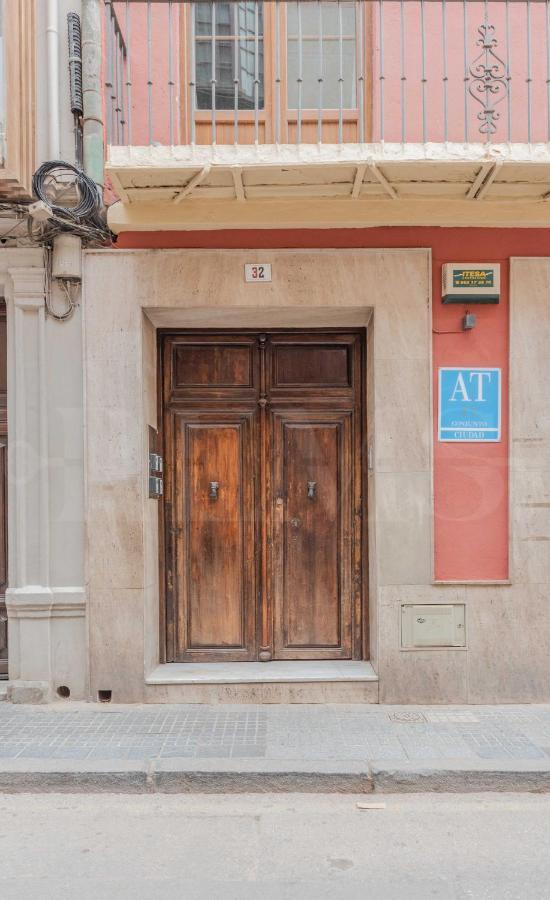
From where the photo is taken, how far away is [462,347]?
21.3 feet

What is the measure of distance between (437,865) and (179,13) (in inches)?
268

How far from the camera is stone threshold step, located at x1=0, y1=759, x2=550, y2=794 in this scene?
16.2ft

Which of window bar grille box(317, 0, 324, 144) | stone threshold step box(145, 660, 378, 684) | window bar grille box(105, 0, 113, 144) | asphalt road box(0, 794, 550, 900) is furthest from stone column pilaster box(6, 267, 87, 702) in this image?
window bar grille box(317, 0, 324, 144)

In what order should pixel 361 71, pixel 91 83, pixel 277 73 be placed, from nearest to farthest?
pixel 277 73 → pixel 91 83 → pixel 361 71

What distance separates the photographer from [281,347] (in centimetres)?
707

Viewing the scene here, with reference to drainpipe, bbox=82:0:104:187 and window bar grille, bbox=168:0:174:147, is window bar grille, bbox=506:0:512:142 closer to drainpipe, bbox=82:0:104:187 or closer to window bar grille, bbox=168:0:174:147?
window bar grille, bbox=168:0:174:147

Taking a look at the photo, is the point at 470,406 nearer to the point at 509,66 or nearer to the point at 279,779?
the point at 509,66

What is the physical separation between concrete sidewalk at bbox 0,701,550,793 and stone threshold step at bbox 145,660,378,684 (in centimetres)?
22

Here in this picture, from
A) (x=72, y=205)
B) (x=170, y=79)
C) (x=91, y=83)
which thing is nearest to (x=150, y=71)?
(x=170, y=79)

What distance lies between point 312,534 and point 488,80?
4083 mm

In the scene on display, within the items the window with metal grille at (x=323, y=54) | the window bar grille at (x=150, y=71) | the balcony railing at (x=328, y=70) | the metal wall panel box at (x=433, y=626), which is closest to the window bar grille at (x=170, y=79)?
the balcony railing at (x=328, y=70)

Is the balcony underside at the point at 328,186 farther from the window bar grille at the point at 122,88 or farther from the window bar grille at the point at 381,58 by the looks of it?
the window bar grille at the point at 122,88

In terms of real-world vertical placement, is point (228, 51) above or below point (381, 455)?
above

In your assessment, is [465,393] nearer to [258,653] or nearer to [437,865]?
[258,653]
